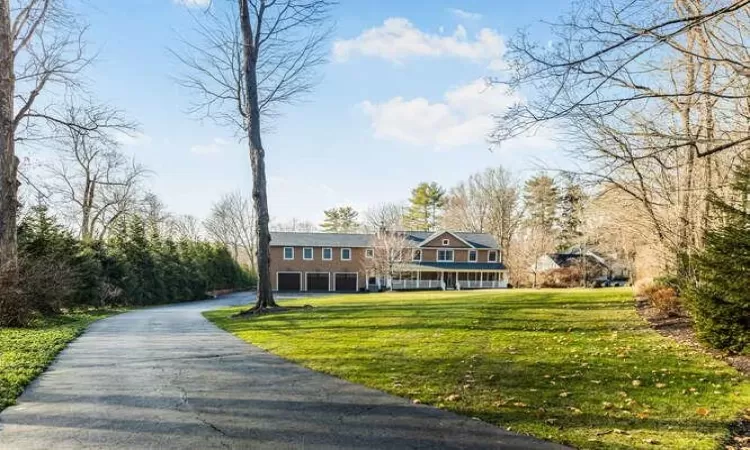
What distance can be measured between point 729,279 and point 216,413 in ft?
27.6

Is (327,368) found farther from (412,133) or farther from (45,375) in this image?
(412,133)

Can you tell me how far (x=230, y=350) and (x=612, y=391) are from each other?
6.40 m

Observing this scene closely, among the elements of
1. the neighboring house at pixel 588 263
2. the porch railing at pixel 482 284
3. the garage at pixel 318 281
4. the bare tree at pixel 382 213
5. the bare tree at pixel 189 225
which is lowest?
the porch railing at pixel 482 284

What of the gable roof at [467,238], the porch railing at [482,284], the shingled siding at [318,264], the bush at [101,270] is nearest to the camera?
the bush at [101,270]

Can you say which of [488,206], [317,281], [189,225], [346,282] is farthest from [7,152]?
[488,206]

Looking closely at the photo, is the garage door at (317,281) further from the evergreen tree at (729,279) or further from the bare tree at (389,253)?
the evergreen tree at (729,279)

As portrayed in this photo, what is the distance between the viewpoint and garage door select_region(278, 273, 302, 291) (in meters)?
43.2

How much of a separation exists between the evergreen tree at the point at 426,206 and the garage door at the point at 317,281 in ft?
75.8

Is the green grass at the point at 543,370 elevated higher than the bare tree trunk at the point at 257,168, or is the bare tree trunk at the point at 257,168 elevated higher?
the bare tree trunk at the point at 257,168

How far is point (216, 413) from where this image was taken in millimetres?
4973

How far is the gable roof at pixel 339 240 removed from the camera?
43759 mm

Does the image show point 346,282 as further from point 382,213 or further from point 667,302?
point 667,302

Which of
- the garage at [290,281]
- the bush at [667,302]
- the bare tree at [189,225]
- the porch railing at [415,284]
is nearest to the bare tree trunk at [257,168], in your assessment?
the bush at [667,302]

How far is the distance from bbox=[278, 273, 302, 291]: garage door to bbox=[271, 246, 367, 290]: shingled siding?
1.27 ft
